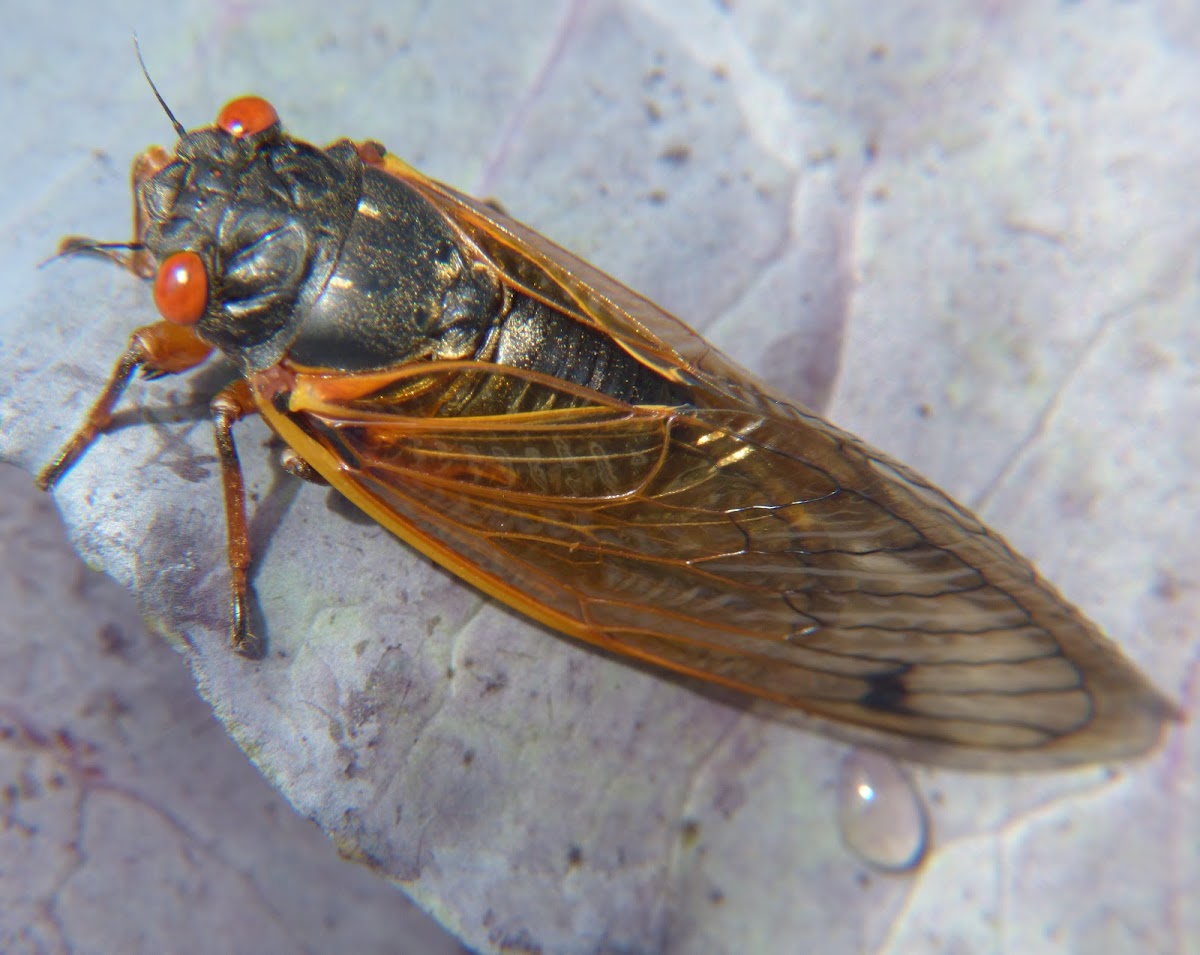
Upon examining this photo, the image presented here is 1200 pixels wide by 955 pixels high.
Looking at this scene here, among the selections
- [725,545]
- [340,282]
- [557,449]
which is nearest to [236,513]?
[340,282]

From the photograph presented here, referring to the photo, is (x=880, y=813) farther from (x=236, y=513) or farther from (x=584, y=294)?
(x=236, y=513)

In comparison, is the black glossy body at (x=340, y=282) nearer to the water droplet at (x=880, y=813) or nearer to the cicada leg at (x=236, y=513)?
the cicada leg at (x=236, y=513)

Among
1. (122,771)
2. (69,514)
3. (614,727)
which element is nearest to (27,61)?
(69,514)

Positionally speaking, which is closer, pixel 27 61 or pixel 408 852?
pixel 408 852

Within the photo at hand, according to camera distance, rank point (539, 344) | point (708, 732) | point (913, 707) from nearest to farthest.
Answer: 1. point (539, 344)
2. point (913, 707)
3. point (708, 732)

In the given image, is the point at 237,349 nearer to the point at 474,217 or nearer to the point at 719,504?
the point at 474,217
